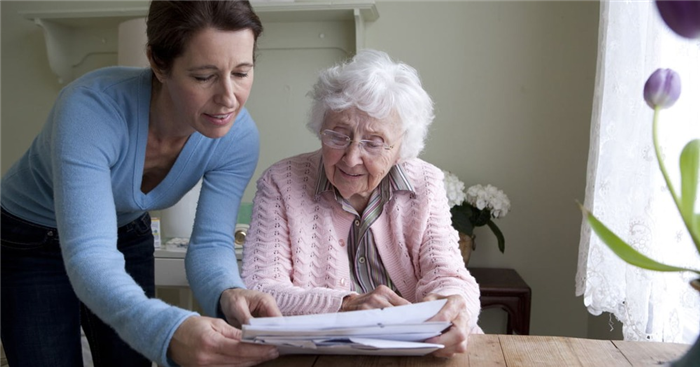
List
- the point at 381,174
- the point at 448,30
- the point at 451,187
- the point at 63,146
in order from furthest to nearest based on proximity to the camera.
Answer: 1. the point at 448,30
2. the point at 451,187
3. the point at 381,174
4. the point at 63,146

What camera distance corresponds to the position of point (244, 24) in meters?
1.17

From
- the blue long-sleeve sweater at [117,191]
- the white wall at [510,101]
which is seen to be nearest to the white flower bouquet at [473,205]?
Result: the white wall at [510,101]

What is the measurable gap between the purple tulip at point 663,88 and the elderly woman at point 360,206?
80 cm

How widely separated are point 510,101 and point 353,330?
179 centimetres

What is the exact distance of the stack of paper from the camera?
2.87 ft

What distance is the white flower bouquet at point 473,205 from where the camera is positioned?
7.59 ft

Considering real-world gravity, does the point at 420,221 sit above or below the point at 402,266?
above

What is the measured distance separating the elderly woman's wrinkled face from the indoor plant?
0.89m

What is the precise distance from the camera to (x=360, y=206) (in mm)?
1541

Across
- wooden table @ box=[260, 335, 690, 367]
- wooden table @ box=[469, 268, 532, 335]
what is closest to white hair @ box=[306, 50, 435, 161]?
wooden table @ box=[260, 335, 690, 367]

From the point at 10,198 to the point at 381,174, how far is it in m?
0.80

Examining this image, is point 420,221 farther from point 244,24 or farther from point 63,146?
point 63,146

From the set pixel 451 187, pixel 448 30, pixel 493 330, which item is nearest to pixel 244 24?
pixel 451 187

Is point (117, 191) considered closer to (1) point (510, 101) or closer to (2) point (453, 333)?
(2) point (453, 333)
